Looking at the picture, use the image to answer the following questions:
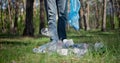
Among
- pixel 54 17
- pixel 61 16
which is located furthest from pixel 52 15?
pixel 61 16

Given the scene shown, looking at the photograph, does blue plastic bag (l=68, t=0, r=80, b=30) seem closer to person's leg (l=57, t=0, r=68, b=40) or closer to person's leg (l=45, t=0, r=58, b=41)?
person's leg (l=57, t=0, r=68, b=40)

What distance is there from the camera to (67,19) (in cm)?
612

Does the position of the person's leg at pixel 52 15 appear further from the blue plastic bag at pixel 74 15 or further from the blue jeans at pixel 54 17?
the blue plastic bag at pixel 74 15

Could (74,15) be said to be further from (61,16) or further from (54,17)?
(54,17)

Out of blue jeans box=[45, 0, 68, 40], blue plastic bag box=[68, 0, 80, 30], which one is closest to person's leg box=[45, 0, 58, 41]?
blue jeans box=[45, 0, 68, 40]

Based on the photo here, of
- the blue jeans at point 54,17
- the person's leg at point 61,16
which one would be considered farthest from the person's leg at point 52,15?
→ the person's leg at point 61,16

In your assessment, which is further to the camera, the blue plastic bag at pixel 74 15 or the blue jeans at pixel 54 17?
the blue plastic bag at pixel 74 15

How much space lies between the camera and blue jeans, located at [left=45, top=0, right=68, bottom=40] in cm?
570

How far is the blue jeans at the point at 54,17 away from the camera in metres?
5.70

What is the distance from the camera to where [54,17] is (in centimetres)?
573

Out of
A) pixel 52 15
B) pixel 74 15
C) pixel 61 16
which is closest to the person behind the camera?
pixel 52 15

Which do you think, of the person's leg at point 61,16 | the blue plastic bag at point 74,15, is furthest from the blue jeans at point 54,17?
the blue plastic bag at point 74,15

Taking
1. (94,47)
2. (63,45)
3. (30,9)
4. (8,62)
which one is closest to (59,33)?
(63,45)

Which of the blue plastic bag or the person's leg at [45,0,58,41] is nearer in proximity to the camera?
the person's leg at [45,0,58,41]
